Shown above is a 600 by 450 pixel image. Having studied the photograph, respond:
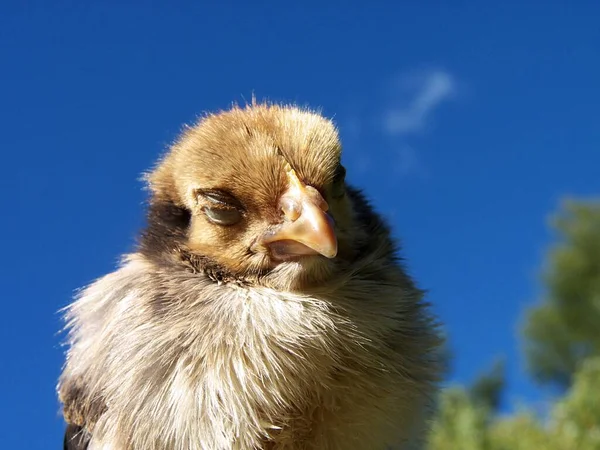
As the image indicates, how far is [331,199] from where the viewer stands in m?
1.94

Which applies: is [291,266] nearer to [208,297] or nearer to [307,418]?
[208,297]

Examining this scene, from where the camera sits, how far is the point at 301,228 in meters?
1.63

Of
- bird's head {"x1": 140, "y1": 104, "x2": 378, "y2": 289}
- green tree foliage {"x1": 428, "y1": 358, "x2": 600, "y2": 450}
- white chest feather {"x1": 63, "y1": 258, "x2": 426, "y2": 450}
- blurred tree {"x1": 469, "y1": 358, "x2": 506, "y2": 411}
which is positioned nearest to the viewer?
white chest feather {"x1": 63, "y1": 258, "x2": 426, "y2": 450}

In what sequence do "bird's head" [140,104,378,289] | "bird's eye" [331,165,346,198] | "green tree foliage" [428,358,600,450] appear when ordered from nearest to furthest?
"bird's head" [140,104,378,289] < "bird's eye" [331,165,346,198] < "green tree foliage" [428,358,600,450]

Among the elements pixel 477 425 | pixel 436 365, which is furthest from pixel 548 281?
pixel 436 365

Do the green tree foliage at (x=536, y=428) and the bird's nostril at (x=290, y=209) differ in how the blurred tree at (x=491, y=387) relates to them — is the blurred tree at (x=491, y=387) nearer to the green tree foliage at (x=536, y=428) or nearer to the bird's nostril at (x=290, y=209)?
the green tree foliage at (x=536, y=428)

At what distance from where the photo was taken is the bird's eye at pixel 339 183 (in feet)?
6.39

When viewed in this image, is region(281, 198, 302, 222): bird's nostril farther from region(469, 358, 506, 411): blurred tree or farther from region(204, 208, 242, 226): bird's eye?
region(469, 358, 506, 411): blurred tree

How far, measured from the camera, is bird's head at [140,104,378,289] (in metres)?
1.69

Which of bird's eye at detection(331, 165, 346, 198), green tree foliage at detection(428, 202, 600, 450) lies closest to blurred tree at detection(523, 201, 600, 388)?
green tree foliage at detection(428, 202, 600, 450)

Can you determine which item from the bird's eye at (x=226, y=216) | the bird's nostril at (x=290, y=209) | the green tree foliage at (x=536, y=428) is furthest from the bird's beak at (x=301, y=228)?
the green tree foliage at (x=536, y=428)

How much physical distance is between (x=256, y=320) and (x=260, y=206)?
360mm

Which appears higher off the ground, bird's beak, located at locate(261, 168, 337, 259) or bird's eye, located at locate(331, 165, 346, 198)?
bird's eye, located at locate(331, 165, 346, 198)

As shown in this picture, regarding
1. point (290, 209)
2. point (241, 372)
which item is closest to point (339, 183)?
point (290, 209)
